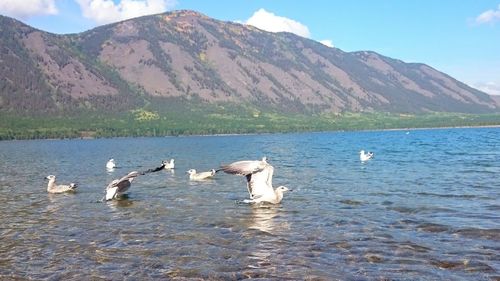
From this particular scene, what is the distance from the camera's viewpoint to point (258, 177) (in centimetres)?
2495

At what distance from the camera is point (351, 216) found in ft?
75.6

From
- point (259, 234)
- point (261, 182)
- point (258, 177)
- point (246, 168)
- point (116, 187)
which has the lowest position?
point (259, 234)

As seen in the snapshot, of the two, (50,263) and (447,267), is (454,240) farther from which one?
(50,263)

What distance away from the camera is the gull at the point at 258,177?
2425cm

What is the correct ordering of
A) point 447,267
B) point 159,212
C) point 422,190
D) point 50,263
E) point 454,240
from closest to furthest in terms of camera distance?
point 447,267, point 50,263, point 454,240, point 159,212, point 422,190

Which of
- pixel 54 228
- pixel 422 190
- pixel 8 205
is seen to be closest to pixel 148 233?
pixel 54 228

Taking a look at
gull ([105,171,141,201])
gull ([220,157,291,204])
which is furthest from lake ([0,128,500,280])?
gull ([105,171,141,201])

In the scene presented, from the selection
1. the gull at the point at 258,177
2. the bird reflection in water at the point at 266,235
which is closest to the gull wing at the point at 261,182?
the gull at the point at 258,177

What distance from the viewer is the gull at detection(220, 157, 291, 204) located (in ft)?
79.6

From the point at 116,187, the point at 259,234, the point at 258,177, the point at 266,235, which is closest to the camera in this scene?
the point at 266,235

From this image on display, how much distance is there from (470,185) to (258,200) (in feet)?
52.2

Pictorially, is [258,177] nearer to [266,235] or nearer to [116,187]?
[266,235]

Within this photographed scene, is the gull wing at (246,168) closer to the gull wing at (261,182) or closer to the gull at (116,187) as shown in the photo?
the gull wing at (261,182)

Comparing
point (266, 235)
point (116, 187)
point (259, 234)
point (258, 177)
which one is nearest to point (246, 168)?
point (258, 177)
